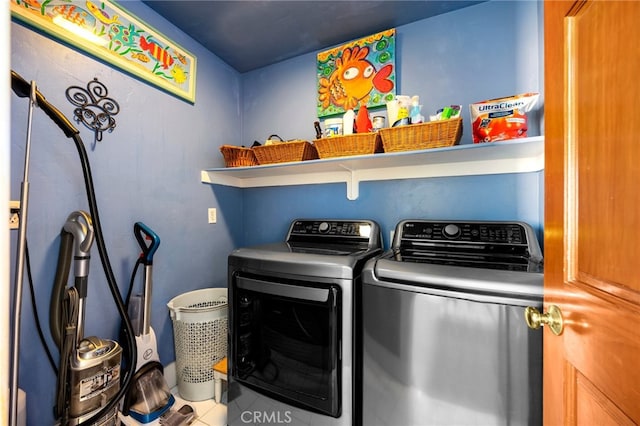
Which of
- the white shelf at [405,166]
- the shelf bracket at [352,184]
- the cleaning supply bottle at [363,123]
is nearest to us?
the white shelf at [405,166]

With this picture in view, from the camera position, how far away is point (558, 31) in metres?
0.64

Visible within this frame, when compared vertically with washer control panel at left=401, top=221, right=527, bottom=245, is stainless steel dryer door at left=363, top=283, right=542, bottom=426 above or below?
below

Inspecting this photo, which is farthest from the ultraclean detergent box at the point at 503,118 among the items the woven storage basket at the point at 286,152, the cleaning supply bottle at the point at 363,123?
the woven storage basket at the point at 286,152

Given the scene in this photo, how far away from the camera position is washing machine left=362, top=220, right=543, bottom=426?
0.82 meters

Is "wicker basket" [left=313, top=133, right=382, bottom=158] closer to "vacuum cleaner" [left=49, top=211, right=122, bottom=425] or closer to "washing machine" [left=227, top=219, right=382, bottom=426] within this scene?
"washing machine" [left=227, top=219, right=382, bottom=426]

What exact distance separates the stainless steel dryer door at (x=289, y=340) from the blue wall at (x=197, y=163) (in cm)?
71

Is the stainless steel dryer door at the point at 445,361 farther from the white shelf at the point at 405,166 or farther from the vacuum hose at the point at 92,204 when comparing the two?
the vacuum hose at the point at 92,204

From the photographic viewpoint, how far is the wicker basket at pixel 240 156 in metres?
1.85

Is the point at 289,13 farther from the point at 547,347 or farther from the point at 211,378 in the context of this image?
the point at 211,378

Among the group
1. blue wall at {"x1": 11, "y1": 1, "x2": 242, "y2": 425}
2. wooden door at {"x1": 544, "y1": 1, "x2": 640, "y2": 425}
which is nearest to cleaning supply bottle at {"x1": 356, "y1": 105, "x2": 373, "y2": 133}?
wooden door at {"x1": 544, "y1": 1, "x2": 640, "y2": 425}

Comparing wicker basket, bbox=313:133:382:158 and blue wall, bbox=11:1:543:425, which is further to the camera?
wicker basket, bbox=313:133:382:158

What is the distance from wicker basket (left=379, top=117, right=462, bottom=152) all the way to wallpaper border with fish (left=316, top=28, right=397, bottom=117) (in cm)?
41

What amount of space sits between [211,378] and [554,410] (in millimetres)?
1685

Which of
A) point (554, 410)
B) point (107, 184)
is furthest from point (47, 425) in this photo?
point (554, 410)
